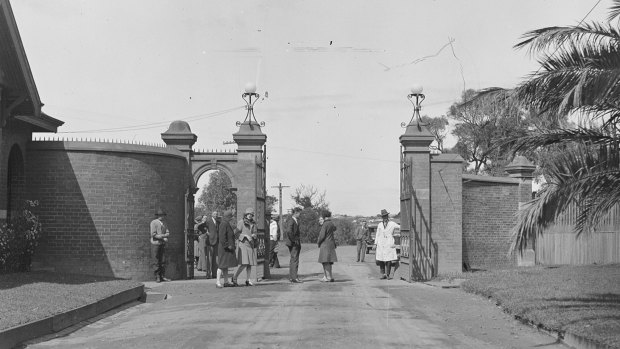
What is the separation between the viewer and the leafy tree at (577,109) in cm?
978

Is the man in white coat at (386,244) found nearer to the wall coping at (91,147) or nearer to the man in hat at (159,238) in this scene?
the man in hat at (159,238)

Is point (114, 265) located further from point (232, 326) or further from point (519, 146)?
point (519, 146)

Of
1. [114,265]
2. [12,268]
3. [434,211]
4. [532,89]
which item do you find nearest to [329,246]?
[434,211]

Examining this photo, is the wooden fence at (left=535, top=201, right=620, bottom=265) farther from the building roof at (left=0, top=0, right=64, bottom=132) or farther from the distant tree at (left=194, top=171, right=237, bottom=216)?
the distant tree at (left=194, top=171, right=237, bottom=216)

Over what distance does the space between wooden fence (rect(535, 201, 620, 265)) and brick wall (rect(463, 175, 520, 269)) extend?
1896 millimetres

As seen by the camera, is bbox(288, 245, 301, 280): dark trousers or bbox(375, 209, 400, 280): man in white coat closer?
bbox(288, 245, 301, 280): dark trousers

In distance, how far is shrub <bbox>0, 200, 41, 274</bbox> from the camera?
1562 centimetres

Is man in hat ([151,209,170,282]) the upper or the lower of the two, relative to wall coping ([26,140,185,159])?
lower

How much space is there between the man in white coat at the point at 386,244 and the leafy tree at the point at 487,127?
2.93 metres

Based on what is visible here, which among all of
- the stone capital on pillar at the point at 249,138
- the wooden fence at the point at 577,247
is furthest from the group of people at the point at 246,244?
the wooden fence at the point at 577,247

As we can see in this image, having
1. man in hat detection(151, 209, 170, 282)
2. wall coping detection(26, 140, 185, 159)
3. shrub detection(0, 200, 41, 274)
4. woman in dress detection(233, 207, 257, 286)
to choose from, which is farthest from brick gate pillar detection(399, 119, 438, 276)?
shrub detection(0, 200, 41, 274)

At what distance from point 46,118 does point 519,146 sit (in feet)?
41.0

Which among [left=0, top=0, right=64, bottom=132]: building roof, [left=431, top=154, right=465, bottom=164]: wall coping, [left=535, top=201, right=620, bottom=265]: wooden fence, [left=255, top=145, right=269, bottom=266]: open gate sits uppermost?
[left=0, top=0, right=64, bottom=132]: building roof

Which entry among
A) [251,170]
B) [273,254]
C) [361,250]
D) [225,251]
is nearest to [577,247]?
[273,254]
